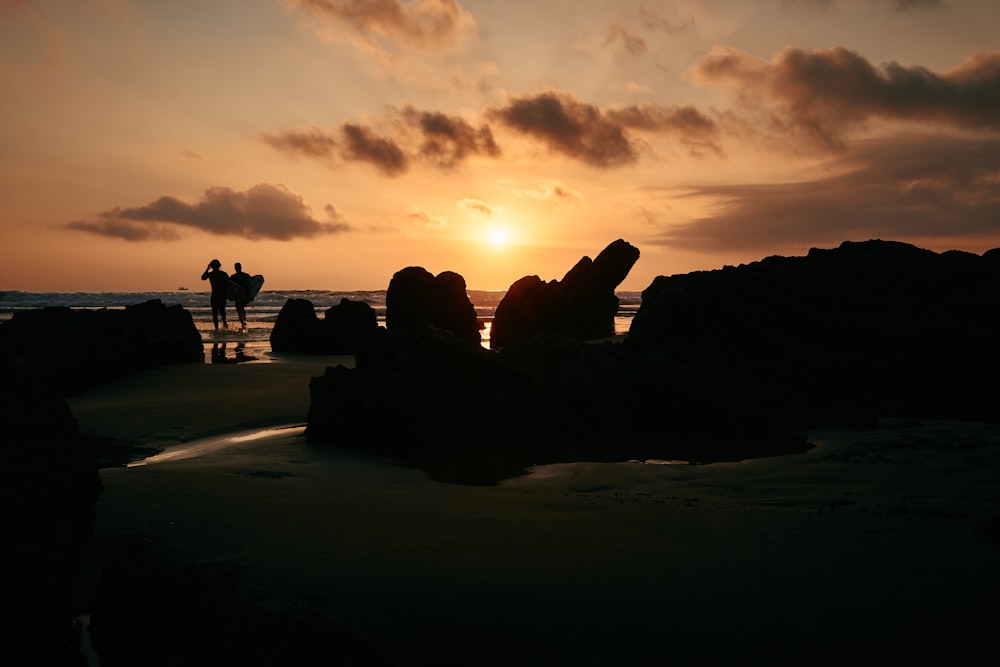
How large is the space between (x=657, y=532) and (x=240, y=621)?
186 centimetres

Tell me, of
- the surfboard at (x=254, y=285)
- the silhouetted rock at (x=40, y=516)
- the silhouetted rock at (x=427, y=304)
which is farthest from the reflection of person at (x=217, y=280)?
the silhouetted rock at (x=40, y=516)

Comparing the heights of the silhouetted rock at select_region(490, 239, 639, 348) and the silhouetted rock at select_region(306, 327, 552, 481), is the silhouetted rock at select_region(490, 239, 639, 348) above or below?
above

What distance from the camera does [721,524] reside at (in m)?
3.29

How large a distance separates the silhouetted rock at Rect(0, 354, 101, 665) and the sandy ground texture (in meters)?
0.26

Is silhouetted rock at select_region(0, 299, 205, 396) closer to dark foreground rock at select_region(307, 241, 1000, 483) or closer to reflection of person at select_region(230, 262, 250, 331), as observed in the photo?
dark foreground rock at select_region(307, 241, 1000, 483)

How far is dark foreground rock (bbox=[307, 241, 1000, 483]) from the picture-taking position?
19.9 feet

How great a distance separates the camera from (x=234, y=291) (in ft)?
80.9

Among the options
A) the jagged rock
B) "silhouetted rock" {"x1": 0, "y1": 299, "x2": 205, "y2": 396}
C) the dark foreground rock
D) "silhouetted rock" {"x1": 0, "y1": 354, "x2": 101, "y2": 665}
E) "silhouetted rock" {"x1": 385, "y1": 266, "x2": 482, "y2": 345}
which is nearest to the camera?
"silhouetted rock" {"x1": 0, "y1": 354, "x2": 101, "y2": 665}

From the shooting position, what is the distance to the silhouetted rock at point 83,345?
10.2 m

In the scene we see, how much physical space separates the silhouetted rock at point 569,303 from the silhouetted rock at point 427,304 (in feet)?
10.6

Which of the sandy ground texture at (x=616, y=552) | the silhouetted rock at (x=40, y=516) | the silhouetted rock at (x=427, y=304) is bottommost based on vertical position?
the sandy ground texture at (x=616, y=552)

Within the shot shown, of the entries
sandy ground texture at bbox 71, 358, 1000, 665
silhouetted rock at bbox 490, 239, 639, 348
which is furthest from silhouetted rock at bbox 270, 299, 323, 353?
sandy ground texture at bbox 71, 358, 1000, 665

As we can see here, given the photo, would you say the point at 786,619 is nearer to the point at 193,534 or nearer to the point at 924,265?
the point at 193,534

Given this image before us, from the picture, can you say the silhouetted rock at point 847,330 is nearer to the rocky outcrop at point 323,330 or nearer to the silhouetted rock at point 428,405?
the silhouetted rock at point 428,405
